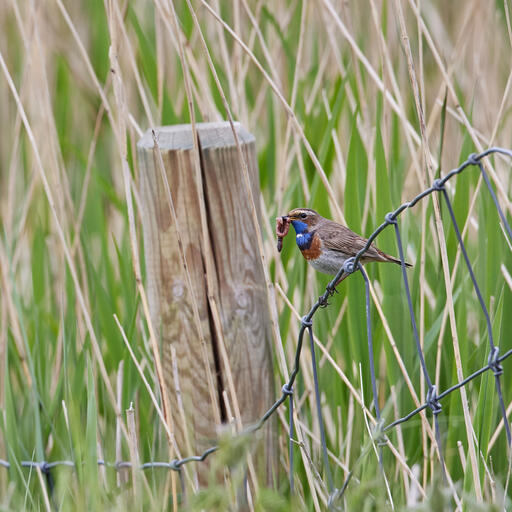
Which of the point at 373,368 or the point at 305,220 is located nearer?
the point at 373,368

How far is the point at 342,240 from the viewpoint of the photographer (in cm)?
171

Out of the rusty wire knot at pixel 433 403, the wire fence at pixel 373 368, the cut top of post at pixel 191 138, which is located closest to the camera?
the wire fence at pixel 373 368

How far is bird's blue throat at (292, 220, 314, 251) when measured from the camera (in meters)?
1.69

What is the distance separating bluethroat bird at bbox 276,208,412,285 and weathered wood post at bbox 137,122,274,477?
0.10 metres

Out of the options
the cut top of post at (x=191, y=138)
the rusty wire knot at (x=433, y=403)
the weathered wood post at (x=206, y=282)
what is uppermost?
the cut top of post at (x=191, y=138)

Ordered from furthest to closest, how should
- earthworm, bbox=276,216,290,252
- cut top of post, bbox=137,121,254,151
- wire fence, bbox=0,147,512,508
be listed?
cut top of post, bbox=137,121,254,151, earthworm, bbox=276,216,290,252, wire fence, bbox=0,147,512,508

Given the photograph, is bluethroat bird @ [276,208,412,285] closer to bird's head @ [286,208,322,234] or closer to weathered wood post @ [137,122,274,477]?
bird's head @ [286,208,322,234]

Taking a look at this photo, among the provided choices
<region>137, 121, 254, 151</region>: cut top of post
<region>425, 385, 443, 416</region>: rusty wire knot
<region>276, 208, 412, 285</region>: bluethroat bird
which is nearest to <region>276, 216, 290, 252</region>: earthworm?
<region>276, 208, 412, 285</region>: bluethroat bird

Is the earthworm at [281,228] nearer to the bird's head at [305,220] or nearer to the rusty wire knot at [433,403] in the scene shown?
A: the bird's head at [305,220]

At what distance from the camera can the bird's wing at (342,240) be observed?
1618 millimetres

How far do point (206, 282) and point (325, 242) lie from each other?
257mm

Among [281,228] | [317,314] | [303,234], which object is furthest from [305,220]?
[317,314]

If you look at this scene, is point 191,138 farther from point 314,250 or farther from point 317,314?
point 317,314

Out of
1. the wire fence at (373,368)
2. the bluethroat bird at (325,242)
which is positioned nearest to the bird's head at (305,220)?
the bluethroat bird at (325,242)
